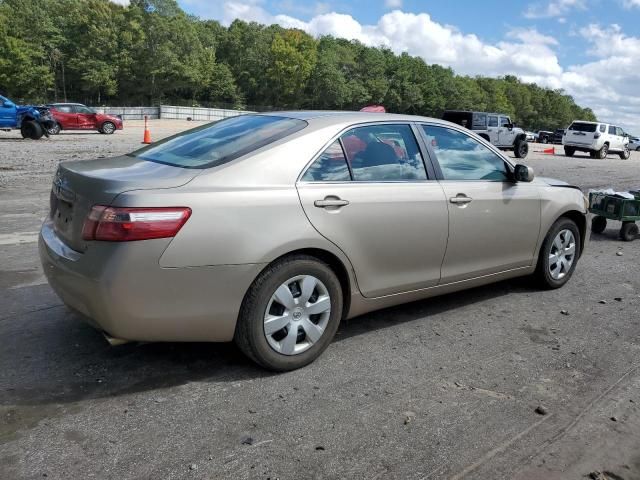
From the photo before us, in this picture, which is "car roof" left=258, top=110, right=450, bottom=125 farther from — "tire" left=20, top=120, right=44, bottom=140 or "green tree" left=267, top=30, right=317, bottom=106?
"green tree" left=267, top=30, right=317, bottom=106

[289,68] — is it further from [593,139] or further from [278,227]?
[278,227]

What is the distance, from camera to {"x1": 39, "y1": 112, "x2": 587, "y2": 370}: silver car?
3055 mm

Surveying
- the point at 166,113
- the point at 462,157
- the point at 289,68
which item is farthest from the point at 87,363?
the point at 289,68

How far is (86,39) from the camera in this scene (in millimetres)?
72312

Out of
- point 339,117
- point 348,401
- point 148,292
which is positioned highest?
point 339,117

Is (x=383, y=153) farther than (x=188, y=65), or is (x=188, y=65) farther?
(x=188, y=65)

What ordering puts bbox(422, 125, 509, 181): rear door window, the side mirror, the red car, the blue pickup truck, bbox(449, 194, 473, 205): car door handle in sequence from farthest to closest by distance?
the red car
the blue pickup truck
the side mirror
bbox(422, 125, 509, 181): rear door window
bbox(449, 194, 473, 205): car door handle

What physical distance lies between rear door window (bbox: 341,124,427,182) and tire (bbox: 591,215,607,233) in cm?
563

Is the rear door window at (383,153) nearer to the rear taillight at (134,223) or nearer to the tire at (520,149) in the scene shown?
the rear taillight at (134,223)

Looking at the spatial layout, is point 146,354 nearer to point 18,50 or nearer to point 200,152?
point 200,152

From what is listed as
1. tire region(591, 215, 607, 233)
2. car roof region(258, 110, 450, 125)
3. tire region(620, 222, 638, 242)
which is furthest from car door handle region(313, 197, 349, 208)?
tire region(591, 215, 607, 233)

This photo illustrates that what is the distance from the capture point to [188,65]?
76.1 m

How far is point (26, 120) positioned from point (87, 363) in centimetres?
2104

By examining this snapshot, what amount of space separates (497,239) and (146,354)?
2.81m
